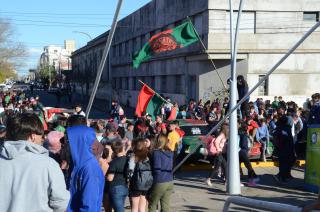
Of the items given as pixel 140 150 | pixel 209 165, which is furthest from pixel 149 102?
pixel 140 150

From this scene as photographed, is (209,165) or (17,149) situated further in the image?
(209,165)

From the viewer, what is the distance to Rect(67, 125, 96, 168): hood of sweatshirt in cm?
501

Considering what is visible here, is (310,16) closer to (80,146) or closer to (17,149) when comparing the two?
(80,146)

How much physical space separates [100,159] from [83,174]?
2092mm

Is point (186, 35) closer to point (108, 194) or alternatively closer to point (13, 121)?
point (108, 194)

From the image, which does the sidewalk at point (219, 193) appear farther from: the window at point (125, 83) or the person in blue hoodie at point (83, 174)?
the window at point (125, 83)

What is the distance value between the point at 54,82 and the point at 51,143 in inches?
4248

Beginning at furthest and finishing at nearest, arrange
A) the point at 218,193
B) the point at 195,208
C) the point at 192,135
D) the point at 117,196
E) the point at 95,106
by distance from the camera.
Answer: the point at 95,106 < the point at 192,135 < the point at 218,193 < the point at 195,208 < the point at 117,196

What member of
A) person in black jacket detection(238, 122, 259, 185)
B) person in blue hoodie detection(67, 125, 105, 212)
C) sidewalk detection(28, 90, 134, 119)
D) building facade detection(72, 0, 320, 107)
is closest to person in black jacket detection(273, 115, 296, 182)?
person in black jacket detection(238, 122, 259, 185)

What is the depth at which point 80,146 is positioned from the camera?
198 inches

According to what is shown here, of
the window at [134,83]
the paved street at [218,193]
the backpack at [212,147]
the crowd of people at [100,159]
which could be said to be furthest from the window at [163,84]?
the backpack at [212,147]

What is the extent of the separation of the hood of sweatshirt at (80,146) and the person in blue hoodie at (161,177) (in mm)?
3143

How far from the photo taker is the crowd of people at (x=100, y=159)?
369 centimetres

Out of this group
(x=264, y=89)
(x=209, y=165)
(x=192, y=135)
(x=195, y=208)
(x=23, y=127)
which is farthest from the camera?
(x=264, y=89)
